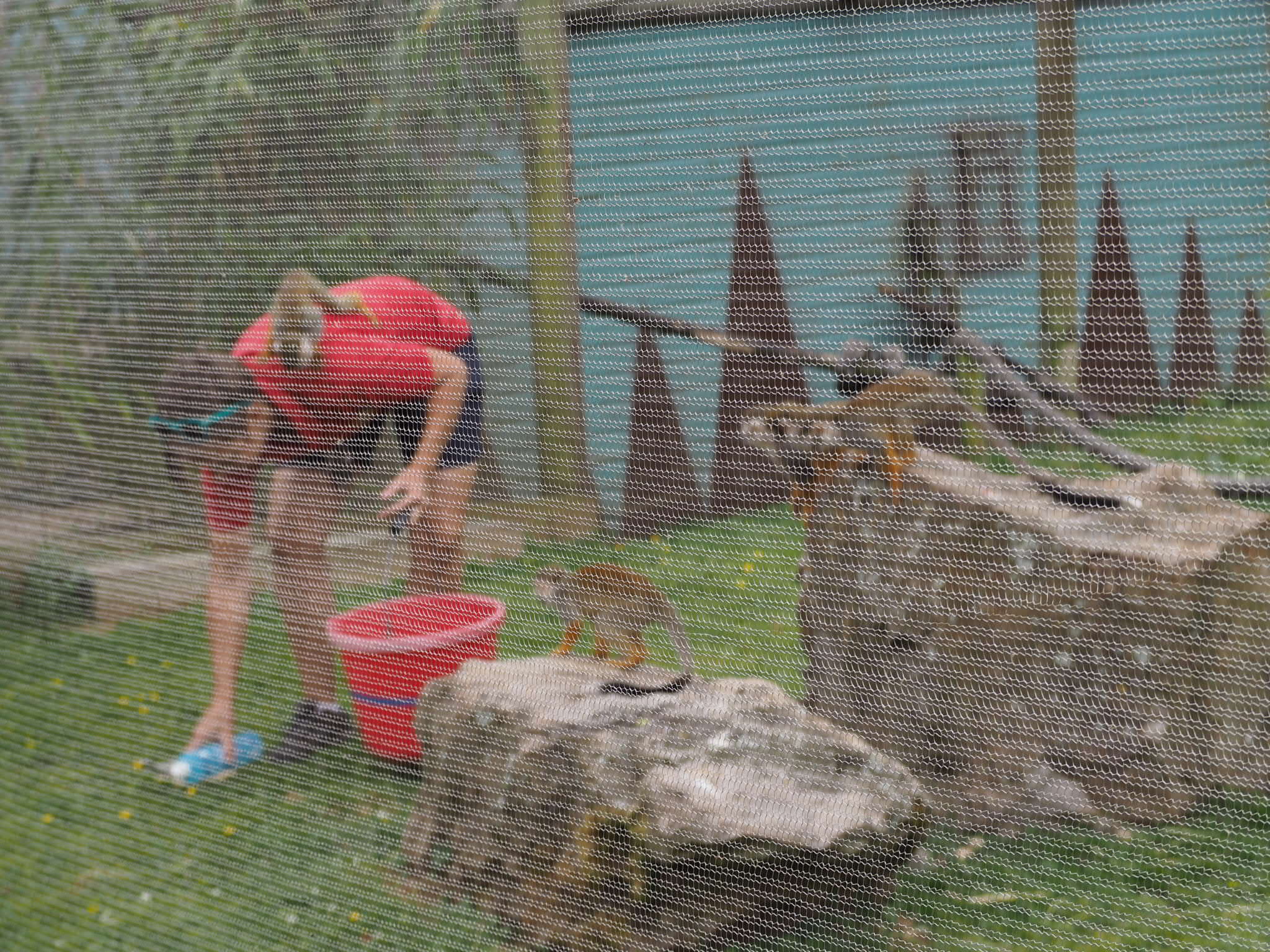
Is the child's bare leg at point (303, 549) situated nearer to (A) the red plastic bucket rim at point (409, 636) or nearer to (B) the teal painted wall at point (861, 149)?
(A) the red plastic bucket rim at point (409, 636)

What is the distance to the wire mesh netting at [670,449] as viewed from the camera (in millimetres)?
1415

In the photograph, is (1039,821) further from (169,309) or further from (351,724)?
(169,309)

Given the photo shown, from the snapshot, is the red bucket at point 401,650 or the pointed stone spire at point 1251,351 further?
the red bucket at point 401,650

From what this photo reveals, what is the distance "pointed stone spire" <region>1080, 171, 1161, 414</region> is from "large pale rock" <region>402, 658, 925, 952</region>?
70 cm

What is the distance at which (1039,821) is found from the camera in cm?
202

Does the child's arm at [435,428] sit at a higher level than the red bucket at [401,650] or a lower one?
higher

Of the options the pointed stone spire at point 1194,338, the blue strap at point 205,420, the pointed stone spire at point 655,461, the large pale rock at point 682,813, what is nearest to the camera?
the pointed stone spire at point 1194,338

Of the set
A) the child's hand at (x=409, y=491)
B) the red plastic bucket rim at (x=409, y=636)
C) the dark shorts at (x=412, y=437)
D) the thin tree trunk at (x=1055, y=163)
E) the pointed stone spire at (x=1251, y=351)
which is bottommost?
the red plastic bucket rim at (x=409, y=636)

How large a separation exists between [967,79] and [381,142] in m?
Result: 0.92

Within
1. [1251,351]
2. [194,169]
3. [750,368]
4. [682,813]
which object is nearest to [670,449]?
[750,368]

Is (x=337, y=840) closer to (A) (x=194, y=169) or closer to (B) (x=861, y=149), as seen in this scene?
(A) (x=194, y=169)

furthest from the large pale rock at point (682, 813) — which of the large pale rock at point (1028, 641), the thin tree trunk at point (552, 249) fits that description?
the thin tree trunk at point (552, 249)

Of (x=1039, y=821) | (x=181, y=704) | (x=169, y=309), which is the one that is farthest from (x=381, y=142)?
(x=181, y=704)

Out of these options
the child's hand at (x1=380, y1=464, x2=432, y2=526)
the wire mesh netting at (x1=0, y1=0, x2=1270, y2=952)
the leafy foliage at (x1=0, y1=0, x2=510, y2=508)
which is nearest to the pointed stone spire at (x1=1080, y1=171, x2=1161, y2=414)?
the wire mesh netting at (x1=0, y1=0, x2=1270, y2=952)
